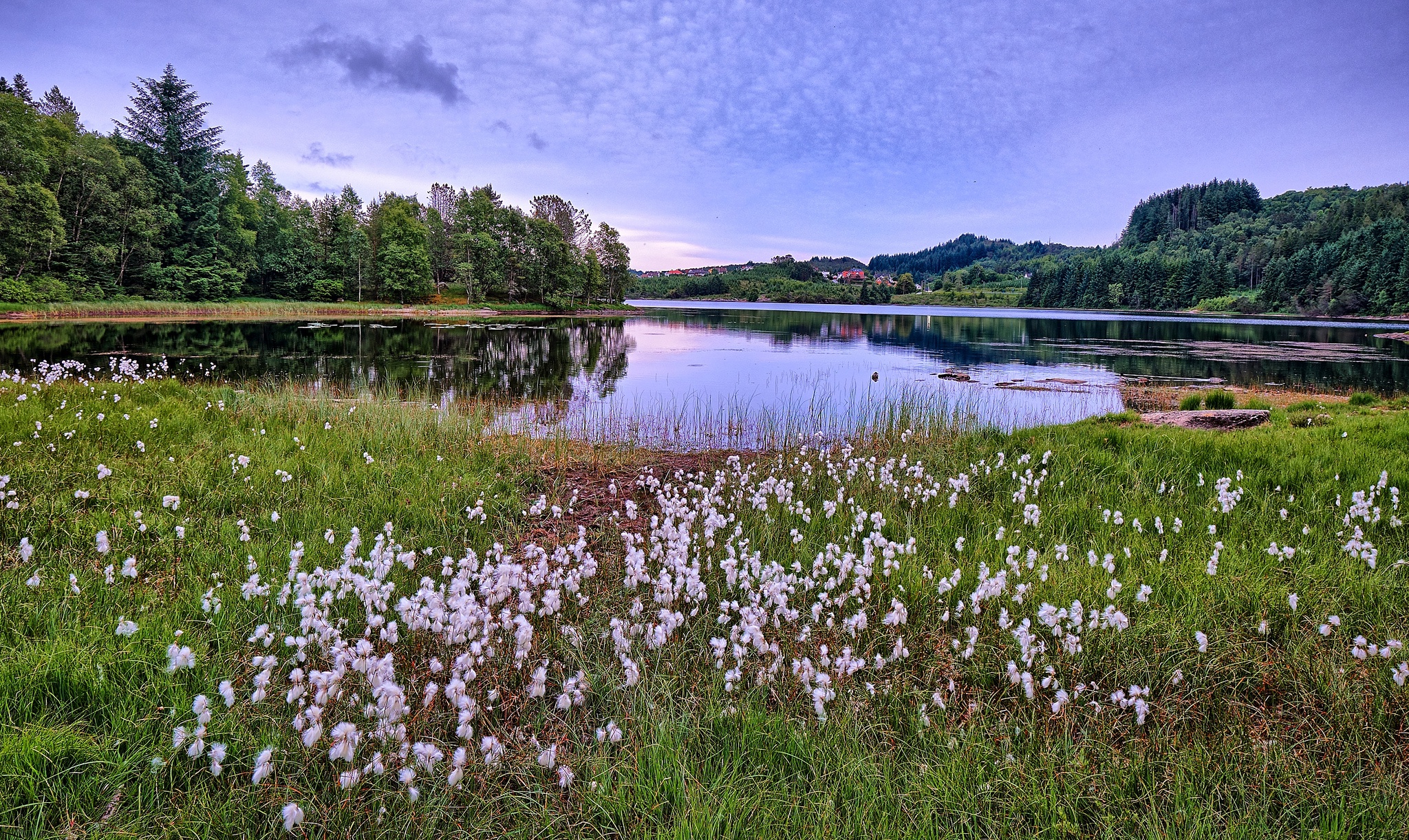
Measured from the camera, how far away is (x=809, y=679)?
3887 millimetres

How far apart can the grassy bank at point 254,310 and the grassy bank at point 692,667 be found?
196 ft

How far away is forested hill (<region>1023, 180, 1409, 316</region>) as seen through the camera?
10662 centimetres

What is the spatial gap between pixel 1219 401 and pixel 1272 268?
5874 inches

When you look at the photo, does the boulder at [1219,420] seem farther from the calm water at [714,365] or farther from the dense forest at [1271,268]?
the dense forest at [1271,268]

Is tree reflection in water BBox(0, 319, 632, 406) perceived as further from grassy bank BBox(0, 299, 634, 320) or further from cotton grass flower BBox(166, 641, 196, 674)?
cotton grass flower BBox(166, 641, 196, 674)

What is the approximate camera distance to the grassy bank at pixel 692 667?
2.91 meters

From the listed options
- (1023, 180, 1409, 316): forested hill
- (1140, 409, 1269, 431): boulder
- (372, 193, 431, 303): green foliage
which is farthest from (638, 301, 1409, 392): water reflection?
(372, 193, 431, 303): green foliage

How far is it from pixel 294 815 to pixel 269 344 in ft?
131

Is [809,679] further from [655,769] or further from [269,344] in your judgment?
[269,344]

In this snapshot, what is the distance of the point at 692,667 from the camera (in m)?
4.21

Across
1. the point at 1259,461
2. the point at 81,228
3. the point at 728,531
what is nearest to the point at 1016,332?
the point at 1259,461

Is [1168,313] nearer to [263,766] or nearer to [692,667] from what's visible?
[692,667]

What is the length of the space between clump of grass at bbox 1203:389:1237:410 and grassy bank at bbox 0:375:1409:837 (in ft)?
39.4

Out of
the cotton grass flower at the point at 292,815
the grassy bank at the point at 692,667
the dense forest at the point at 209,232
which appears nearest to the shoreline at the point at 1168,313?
the dense forest at the point at 209,232
